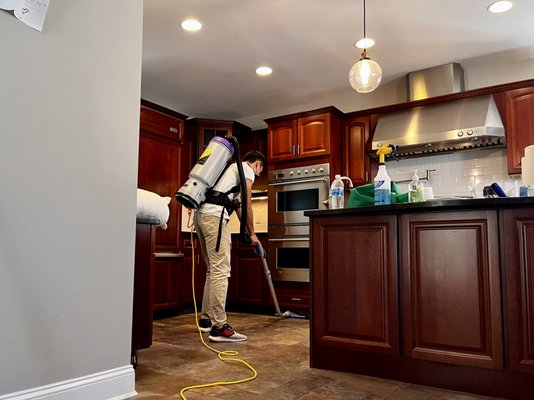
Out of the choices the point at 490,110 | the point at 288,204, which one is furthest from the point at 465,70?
the point at 288,204

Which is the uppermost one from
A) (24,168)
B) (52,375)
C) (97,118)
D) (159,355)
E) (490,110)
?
(490,110)

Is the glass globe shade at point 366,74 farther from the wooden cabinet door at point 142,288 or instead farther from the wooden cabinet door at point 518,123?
the wooden cabinet door at point 142,288

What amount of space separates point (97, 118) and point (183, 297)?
10.9 feet

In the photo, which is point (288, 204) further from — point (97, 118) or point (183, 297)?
point (97, 118)

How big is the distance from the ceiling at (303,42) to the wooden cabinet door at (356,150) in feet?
1.33

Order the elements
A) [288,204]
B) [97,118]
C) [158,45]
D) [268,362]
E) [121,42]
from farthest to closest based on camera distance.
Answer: [288,204]
[158,45]
[268,362]
[121,42]
[97,118]

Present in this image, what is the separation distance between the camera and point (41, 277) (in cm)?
162

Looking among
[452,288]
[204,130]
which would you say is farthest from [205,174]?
[204,130]

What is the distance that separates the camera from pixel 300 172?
15.9 ft

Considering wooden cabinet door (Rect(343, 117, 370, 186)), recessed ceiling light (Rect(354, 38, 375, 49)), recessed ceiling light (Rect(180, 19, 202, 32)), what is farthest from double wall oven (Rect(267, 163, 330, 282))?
recessed ceiling light (Rect(180, 19, 202, 32))

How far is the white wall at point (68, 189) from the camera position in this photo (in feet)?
5.12

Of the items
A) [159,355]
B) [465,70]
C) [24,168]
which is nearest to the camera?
[24,168]

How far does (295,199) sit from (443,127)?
1.64 m

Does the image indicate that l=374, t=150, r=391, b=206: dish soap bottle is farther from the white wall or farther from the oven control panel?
the oven control panel
